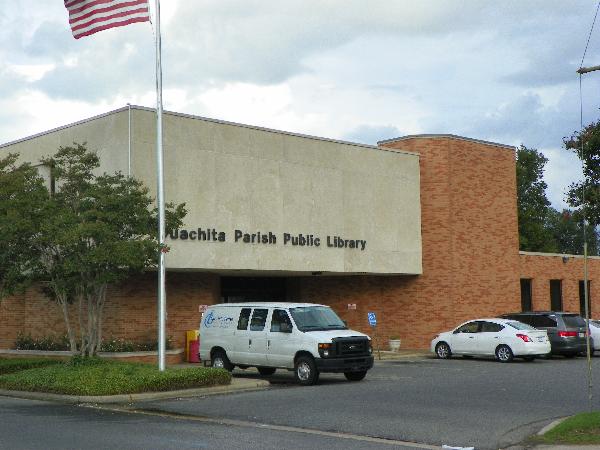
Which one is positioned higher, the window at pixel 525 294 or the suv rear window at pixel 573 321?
the window at pixel 525 294

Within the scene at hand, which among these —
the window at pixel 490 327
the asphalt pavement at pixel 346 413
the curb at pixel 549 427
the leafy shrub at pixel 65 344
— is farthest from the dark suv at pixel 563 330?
the curb at pixel 549 427

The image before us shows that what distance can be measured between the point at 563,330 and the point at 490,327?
8.55 feet

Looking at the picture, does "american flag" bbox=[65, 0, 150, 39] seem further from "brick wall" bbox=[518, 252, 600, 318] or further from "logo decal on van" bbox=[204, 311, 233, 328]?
"brick wall" bbox=[518, 252, 600, 318]

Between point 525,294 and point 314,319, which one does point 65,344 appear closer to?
point 314,319

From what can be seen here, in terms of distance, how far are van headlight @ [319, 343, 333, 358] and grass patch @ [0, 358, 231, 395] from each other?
2278 millimetres

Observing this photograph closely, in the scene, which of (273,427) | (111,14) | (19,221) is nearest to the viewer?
(273,427)

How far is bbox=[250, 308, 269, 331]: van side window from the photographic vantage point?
2283cm

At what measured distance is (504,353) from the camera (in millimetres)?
29312

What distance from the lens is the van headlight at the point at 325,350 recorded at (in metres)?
21.2

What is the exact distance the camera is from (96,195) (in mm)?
20891

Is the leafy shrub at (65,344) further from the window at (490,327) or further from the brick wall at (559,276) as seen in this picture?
the brick wall at (559,276)

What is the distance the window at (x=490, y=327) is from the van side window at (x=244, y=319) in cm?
1024

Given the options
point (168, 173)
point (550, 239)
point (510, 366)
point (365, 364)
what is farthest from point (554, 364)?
point (550, 239)

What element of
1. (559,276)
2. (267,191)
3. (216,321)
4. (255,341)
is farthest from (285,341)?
(559,276)
